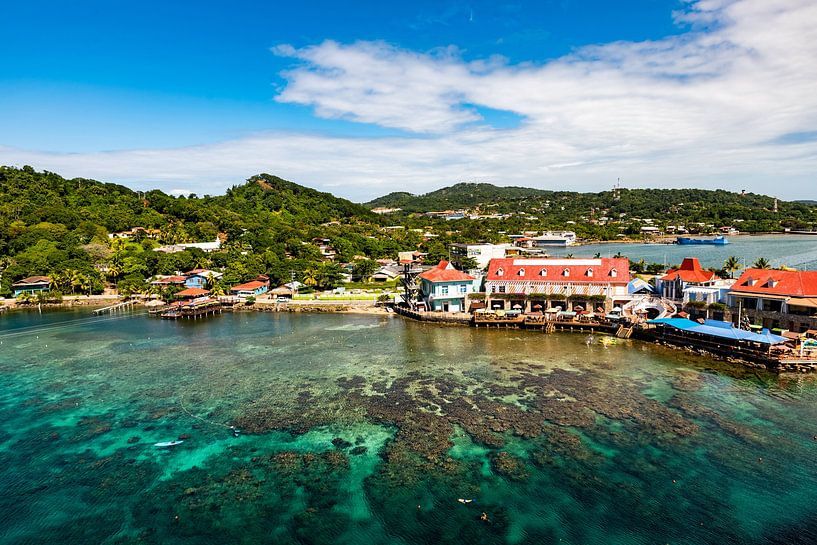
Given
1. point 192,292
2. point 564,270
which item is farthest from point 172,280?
point 564,270

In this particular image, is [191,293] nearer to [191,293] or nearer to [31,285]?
[191,293]

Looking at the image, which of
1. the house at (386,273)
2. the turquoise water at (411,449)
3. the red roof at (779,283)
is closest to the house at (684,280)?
the red roof at (779,283)

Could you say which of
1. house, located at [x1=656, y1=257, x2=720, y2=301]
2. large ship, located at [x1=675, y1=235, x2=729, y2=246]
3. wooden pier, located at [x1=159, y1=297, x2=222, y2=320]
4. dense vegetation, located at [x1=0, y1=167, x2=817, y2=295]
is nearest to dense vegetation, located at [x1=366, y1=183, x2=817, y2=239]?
dense vegetation, located at [x1=0, y1=167, x2=817, y2=295]

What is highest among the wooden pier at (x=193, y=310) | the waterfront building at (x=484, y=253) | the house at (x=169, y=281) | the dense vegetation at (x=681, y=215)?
the dense vegetation at (x=681, y=215)

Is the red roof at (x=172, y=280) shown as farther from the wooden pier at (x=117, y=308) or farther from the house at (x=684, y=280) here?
the house at (x=684, y=280)

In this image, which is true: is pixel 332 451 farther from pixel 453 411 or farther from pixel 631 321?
pixel 631 321

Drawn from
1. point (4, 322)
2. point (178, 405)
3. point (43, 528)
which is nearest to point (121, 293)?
point (4, 322)
